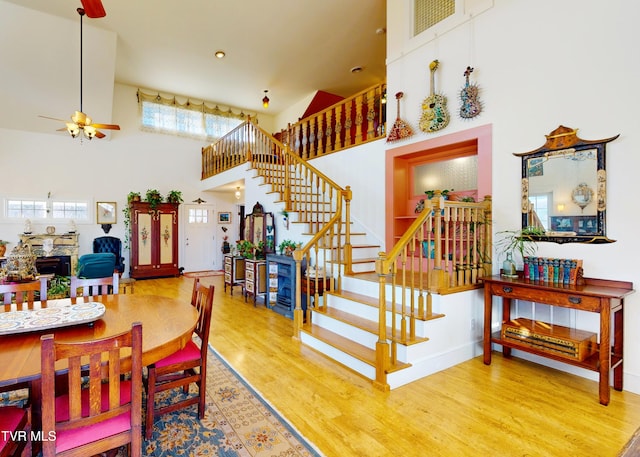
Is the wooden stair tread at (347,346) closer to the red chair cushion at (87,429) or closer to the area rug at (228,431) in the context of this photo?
the area rug at (228,431)

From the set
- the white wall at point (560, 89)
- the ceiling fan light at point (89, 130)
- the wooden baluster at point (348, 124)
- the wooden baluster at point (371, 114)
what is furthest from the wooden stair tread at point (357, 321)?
the ceiling fan light at point (89, 130)

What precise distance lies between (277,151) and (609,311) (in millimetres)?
5657

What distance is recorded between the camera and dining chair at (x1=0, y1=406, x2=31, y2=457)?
55.1 inches

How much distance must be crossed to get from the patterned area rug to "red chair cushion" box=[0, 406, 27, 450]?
66cm

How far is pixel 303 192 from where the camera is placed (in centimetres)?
620

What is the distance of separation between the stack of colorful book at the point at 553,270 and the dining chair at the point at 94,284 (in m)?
3.82

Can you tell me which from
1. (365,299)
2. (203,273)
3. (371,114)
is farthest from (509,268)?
(203,273)

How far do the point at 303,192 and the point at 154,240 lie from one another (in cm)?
493

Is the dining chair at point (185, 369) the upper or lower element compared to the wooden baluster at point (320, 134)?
lower

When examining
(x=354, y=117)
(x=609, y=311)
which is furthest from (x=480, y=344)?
(x=354, y=117)

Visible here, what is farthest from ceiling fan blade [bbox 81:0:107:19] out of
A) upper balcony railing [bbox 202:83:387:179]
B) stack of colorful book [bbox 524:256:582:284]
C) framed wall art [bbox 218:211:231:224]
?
framed wall art [bbox 218:211:231:224]

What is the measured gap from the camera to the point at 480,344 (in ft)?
11.6

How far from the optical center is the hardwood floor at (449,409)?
2072mm

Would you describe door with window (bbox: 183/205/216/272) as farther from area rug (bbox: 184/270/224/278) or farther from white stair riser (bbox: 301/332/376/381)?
white stair riser (bbox: 301/332/376/381)
